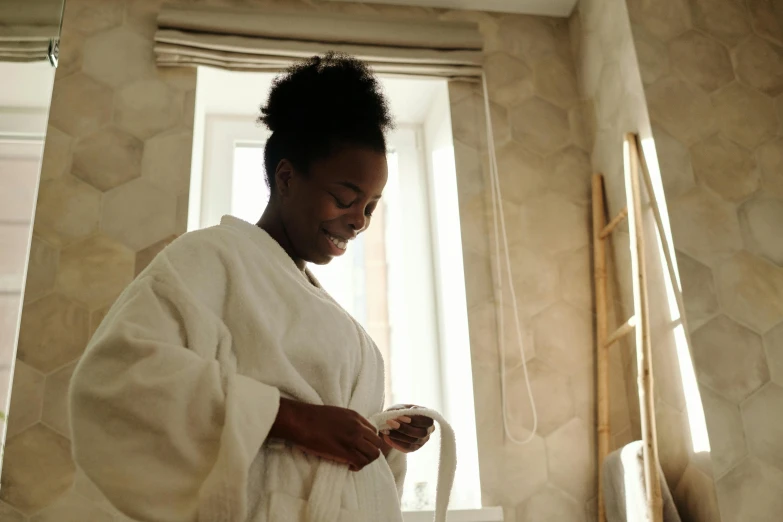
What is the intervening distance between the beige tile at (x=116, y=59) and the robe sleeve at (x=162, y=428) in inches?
49.6

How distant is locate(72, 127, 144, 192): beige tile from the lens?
164cm

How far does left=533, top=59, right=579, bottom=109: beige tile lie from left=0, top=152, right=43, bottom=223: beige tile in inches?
50.5

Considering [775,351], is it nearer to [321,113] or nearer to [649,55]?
[649,55]

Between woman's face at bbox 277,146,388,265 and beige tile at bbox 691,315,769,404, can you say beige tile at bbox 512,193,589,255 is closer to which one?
beige tile at bbox 691,315,769,404

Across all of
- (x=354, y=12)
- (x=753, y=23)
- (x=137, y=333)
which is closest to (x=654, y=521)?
(x=137, y=333)

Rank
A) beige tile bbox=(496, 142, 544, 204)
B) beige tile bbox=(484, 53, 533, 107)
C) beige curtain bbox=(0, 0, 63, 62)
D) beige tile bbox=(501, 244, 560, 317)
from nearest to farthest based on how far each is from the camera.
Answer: beige curtain bbox=(0, 0, 63, 62)
beige tile bbox=(501, 244, 560, 317)
beige tile bbox=(496, 142, 544, 204)
beige tile bbox=(484, 53, 533, 107)

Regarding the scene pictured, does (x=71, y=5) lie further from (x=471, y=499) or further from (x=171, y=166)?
(x=471, y=499)

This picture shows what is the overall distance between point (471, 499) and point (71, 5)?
5.11 feet

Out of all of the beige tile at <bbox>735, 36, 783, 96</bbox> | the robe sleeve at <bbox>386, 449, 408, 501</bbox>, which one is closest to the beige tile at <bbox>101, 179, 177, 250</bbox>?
the robe sleeve at <bbox>386, 449, 408, 501</bbox>

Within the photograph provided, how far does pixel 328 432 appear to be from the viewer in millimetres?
701

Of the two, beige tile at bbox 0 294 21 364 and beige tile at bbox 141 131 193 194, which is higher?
beige tile at bbox 141 131 193 194

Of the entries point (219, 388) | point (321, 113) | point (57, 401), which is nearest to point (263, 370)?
point (219, 388)

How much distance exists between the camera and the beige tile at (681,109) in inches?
60.7

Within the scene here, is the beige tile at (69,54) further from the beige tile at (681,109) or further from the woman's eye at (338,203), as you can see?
the beige tile at (681,109)
